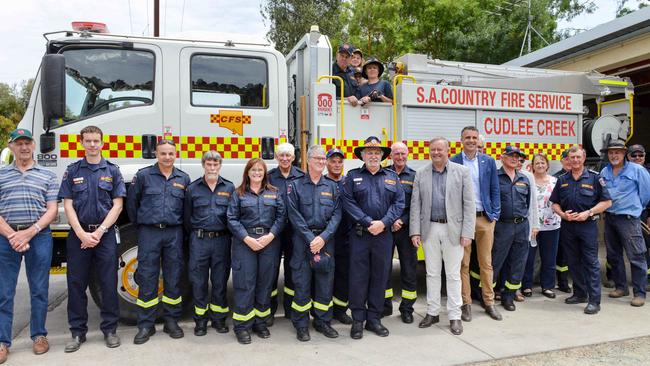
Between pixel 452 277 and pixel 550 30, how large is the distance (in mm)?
19194

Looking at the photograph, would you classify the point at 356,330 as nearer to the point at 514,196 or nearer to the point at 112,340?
the point at 112,340

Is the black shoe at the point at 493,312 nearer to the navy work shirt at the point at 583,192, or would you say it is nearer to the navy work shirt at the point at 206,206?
the navy work shirt at the point at 583,192

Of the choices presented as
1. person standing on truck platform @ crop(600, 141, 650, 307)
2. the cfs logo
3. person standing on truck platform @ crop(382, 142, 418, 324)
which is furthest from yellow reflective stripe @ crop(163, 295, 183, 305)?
person standing on truck platform @ crop(600, 141, 650, 307)

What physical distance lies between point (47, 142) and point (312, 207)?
7.66 feet

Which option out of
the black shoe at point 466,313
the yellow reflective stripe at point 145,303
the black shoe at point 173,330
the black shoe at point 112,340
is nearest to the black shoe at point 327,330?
the black shoe at point 173,330

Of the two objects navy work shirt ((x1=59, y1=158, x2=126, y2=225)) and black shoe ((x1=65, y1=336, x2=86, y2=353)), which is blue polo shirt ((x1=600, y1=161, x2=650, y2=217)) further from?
black shoe ((x1=65, y1=336, x2=86, y2=353))

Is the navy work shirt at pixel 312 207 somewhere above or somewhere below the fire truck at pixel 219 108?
below

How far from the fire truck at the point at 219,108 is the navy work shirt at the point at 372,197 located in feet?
2.18

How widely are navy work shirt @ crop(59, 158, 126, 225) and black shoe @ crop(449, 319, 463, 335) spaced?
3162 mm

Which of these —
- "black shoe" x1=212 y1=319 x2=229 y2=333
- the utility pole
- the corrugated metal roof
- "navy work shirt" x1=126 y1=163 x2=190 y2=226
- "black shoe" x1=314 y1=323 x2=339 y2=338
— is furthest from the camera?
the utility pole

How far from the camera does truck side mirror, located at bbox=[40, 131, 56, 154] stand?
423 cm

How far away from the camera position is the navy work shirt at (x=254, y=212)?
4152mm

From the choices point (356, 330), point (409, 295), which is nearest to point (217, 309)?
point (356, 330)

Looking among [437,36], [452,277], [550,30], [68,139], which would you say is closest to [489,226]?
[452,277]
